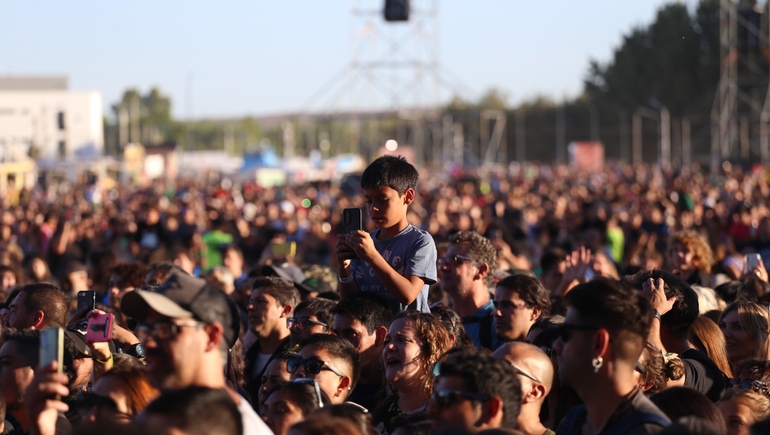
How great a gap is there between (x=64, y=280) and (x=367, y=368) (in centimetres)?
496

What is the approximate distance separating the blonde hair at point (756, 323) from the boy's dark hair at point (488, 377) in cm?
266

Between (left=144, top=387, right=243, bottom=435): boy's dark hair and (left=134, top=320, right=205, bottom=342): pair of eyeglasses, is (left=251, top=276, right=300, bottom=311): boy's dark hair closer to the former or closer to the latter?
(left=134, top=320, right=205, bottom=342): pair of eyeglasses

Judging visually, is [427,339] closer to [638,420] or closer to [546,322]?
[546,322]

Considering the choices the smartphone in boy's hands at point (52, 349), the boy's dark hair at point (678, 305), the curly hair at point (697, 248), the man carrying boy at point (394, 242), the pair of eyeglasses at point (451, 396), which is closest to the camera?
the smartphone in boy's hands at point (52, 349)

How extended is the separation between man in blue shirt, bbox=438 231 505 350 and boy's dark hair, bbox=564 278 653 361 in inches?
96.6

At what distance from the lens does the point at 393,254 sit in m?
4.38

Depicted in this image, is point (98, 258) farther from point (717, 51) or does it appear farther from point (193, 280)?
point (717, 51)

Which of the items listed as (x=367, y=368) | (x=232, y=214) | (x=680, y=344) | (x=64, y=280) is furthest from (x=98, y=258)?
(x=232, y=214)

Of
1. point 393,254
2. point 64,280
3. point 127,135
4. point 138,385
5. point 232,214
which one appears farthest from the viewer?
point 127,135

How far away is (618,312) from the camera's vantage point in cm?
301

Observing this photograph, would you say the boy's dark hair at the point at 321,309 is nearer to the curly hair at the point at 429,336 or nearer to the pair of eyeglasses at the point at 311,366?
the curly hair at the point at 429,336

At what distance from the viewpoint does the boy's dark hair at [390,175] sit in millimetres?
4211

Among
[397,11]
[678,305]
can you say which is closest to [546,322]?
[678,305]

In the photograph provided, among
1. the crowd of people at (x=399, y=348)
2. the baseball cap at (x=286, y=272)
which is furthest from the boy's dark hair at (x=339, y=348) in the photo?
the baseball cap at (x=286, y=272)
